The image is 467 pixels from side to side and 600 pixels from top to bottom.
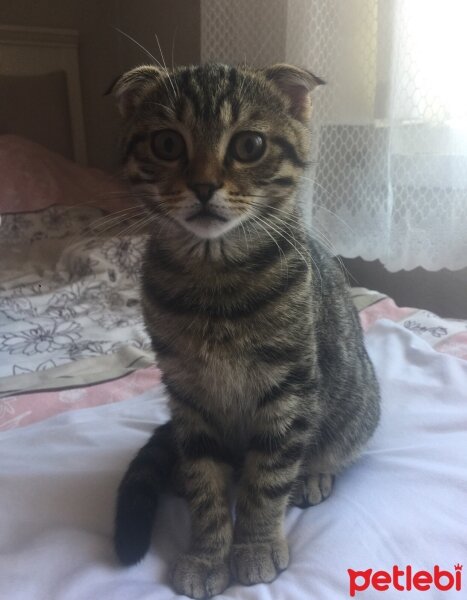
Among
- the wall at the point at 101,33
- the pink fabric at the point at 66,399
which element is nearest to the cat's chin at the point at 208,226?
the pink fabric at the point at 66,399

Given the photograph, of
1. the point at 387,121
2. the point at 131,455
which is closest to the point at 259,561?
the point at 131,455

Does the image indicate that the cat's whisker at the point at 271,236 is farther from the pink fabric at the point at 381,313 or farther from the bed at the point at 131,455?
the pink fabric at the point at 381,313

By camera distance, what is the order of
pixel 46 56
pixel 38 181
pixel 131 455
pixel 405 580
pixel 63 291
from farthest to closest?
pixel 46 56 → pixel 38 181 → pixel 63 291 → pixel 131 455 → pixel 405 580

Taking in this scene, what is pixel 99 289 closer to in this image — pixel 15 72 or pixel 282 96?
pixel 282 96

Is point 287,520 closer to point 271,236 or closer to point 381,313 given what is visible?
point 271,236

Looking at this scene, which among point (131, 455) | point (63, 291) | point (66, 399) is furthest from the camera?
point (63, 291)

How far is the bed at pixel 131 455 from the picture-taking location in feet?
2.07

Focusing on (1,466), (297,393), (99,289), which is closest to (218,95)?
(297,393)

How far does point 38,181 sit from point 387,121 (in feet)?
5.26

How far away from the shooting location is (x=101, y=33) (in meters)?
2.75

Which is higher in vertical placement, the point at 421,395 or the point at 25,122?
the point at 25,122

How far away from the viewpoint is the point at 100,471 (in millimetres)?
816

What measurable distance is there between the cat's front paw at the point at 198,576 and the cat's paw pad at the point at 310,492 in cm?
16

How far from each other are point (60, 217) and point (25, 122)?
80 cm
